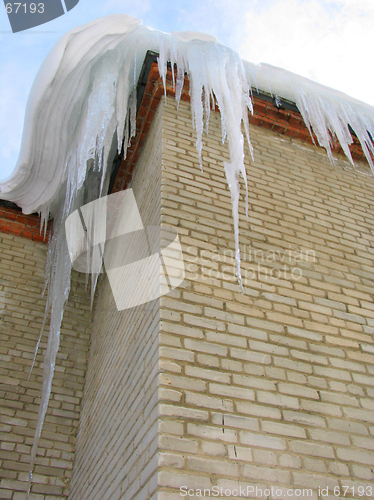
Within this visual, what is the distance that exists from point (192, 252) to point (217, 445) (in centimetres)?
103

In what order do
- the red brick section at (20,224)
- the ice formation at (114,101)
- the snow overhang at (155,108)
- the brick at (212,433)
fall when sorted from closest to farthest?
1. the brick at (212,433)
2. the ice formation at (114,101)
3. the snow overhang at (155,108)
4. the red brick section at (20,224)

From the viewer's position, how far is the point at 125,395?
2295 mm

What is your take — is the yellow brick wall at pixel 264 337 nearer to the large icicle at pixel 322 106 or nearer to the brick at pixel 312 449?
the brick at pixel 312 449

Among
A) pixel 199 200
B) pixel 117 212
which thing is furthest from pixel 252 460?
pixel 117 212

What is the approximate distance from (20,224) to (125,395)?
2.96 meters

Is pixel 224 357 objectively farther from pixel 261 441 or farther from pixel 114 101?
pixel 114 101

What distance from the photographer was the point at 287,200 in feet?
9.98

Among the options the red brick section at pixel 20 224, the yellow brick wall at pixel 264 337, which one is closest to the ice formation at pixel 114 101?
the yellow brick wall at pixel 264 337

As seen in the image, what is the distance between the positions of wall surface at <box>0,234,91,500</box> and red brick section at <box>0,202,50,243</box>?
0.27 feet

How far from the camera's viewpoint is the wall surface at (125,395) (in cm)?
180

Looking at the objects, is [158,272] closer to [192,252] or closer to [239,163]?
[192,252]

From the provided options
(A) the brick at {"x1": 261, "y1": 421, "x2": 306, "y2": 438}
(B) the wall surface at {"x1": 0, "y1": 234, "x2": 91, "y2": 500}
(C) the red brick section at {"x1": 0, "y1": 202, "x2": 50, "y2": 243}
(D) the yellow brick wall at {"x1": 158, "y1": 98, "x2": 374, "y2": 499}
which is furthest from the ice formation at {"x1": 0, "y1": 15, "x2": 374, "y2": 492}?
(A) the brick at {"x1": 261, "y1": 421, "x2": 306, "y2": 438}

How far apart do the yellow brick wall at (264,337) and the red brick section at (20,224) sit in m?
2.28

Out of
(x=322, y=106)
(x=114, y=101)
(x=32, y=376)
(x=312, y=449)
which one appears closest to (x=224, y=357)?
(x=312, y=449)
